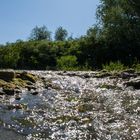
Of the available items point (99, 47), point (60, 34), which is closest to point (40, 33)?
point (60, 34)

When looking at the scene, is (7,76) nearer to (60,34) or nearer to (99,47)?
(99,47)

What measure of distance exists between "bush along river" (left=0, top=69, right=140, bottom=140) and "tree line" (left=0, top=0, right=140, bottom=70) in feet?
117

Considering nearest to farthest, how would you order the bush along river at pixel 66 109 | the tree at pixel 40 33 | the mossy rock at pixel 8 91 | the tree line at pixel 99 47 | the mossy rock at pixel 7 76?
the bush along river at pixel 66 109 → the mossy rock at pixel 8 91 → the mossy rock at pixel 7 76 → the tree line at pixel 99 47 → the tree at pixel 40 33

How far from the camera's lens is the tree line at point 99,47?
2434 inches

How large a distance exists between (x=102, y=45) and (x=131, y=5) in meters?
9.52

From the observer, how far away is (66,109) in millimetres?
15523

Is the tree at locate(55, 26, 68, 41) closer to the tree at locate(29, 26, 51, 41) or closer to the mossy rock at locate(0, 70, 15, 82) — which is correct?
the tree at locate(29, 26, 51, 41)

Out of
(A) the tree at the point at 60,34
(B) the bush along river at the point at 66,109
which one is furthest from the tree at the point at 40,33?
(B) the bush along river at the point at 66,109

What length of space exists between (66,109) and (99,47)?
160ft

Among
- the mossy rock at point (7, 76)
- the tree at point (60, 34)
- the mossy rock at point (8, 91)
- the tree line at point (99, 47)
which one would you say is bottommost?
the mossy rock at point (8, 91)

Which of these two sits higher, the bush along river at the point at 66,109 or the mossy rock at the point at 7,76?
the mossy rock at the point at 7,76

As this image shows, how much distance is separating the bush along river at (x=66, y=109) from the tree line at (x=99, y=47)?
1401 inches

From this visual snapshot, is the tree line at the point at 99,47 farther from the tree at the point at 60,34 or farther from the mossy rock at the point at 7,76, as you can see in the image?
the tree at the point at 60,34

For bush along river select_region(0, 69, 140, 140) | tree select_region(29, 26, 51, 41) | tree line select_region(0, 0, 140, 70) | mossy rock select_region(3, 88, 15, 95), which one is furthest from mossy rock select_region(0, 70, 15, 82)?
tree select_region(29, 26, 51, 41)
